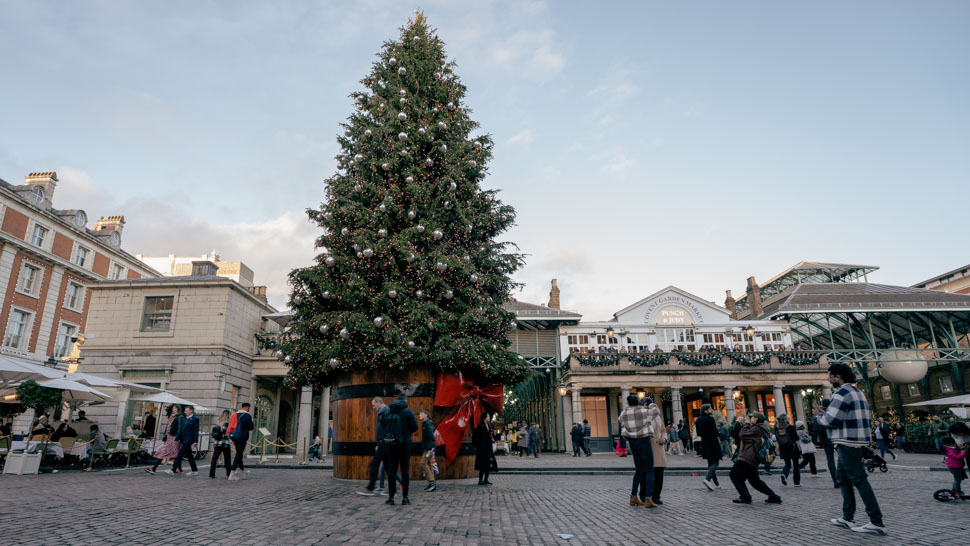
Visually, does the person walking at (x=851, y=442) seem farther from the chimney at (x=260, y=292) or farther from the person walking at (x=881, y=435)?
the chimney at (x=260, y=292)

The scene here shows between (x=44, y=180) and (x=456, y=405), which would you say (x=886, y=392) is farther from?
(x=44, y=180)

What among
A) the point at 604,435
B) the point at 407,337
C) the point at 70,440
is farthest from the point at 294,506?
the point at 604,435

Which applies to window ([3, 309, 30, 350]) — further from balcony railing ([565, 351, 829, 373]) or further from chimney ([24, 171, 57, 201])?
balcony railing ([565, 351, 829, 373])

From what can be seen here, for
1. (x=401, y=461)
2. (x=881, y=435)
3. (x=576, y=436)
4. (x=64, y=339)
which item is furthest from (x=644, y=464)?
(x=64, y=339)

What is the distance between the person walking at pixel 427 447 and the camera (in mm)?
9344

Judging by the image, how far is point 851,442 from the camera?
5758 millimetres

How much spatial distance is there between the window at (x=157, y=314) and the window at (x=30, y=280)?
1367cm

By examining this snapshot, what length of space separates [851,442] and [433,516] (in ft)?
15.8

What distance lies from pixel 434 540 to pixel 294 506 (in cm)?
306

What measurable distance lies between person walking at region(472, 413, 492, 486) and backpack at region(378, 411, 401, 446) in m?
3.41

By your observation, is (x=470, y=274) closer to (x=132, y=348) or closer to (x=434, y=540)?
(x=434, y=540)

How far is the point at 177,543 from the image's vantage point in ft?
15.0

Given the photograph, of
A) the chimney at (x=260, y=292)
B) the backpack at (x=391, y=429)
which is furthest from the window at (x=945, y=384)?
the chimney at (x=260, y=292)

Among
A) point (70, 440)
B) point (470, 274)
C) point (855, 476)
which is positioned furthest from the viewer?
point (70, 440)
